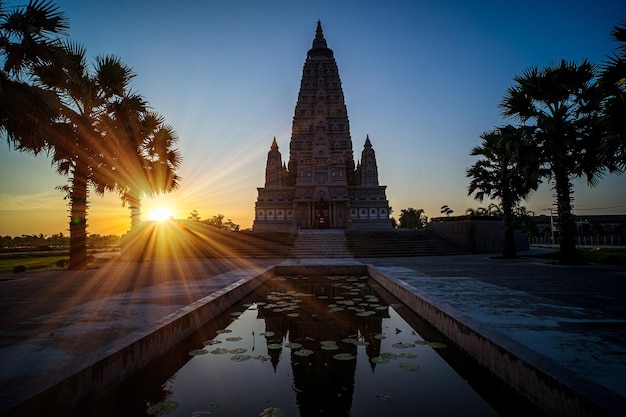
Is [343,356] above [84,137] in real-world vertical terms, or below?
below

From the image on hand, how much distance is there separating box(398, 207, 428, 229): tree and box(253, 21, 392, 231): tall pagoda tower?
40.2 m

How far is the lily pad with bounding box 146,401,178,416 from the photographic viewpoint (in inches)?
123

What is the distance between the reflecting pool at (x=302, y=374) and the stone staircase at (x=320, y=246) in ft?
56.1

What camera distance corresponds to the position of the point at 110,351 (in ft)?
11.4

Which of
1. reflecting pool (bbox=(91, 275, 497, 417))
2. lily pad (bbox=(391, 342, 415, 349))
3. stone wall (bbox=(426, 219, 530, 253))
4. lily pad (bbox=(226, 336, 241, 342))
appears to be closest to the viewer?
reflecting pool (bbox=(91, 275, 497, 417))

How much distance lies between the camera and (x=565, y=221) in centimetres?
1508

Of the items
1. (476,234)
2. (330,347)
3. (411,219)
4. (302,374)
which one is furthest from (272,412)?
(411,219)

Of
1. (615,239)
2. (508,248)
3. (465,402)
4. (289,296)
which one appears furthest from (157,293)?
(615,239)

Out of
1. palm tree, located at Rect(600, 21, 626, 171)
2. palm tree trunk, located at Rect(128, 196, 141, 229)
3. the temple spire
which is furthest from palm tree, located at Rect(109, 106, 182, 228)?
the temple spire

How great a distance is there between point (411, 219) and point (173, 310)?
297 feet

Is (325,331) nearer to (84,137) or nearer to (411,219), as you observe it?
(84,137)

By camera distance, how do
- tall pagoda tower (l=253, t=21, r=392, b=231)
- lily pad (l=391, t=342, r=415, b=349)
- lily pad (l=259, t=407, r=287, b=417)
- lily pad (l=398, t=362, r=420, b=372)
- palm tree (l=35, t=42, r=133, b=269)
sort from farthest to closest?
tall pagoda tower (l=253, t=21, r=392, b=231) < palm tree (l=35, t=42, r=133, b=269) < lily pad (l=391, t=342, r=415, b=349) < lily pad (l=398, t=362, r=420, b=372) < lily pad (l=259, t=407, r=287, b=417)

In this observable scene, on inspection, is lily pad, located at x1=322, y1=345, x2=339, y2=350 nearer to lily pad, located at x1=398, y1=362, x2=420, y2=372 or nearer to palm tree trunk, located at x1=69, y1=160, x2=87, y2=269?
lily pad, located at x1=398, y1=362, x2=420, y2=372

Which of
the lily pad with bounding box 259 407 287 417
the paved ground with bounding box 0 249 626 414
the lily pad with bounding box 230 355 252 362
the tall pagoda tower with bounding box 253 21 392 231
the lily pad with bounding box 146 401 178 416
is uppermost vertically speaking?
the tall pagoda tower with bounding box 253 21 392 231
